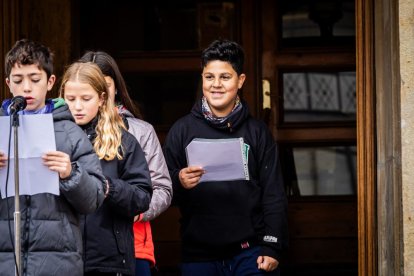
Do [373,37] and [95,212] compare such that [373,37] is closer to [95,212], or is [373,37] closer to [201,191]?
[201,191]

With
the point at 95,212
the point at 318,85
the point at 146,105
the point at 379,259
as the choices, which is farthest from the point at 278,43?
the point at 95,212

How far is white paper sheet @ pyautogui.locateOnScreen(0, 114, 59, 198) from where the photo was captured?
4793 mm

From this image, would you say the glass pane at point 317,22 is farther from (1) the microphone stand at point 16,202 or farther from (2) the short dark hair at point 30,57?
(1) the microphone stand at point 16,202

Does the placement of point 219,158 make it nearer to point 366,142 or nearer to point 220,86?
point 220,86

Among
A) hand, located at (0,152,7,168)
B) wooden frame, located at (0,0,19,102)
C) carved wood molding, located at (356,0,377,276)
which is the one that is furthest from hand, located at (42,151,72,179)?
wooden frame, located at (0,0,19,102)

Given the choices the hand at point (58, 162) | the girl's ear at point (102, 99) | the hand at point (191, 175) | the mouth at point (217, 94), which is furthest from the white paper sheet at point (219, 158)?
the hand at point (58, 162)

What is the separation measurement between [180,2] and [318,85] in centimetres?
114

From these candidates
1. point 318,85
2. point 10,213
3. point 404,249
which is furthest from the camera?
point 318,85

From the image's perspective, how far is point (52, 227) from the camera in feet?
16.0

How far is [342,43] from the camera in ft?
26.4

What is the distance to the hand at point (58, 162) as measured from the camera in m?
4.76

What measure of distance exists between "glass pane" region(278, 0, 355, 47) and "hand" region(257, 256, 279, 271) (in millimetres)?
2318

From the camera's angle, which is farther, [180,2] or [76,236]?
[180,2]

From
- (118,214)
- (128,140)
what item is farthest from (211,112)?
(118,214)
